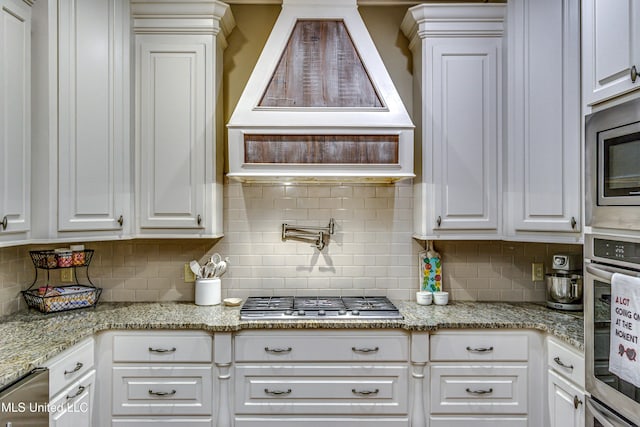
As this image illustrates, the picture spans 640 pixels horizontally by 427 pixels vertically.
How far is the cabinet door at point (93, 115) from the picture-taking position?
2.19m

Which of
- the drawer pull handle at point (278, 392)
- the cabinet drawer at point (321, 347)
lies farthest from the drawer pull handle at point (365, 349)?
the drawer pull handle at point (278, 392)

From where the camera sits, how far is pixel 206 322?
232 centimetres

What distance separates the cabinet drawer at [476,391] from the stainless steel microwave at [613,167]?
1004 millimetres

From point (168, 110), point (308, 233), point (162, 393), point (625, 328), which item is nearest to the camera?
point (625, 328)

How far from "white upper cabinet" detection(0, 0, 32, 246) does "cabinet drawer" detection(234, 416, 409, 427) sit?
1392 millimetres

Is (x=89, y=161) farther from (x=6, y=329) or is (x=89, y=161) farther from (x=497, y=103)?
(x=497, y=103)

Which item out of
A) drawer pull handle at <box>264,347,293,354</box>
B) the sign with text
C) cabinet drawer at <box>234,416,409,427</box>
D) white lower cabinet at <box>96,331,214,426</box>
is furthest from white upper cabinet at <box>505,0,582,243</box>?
white lower cabinet at <box>96,331,214,426</box>

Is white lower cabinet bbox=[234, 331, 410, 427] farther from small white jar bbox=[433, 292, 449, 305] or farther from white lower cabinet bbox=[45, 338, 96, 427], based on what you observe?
white lower cabinet bbox=[45, 338, 96, 427]

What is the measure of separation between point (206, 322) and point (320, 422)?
77cm

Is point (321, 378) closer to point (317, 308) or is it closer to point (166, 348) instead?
point (317, 308)

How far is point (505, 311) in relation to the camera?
2.57 m

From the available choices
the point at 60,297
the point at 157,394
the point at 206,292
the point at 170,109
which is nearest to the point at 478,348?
the point at 206,292

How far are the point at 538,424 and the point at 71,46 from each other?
117 inches

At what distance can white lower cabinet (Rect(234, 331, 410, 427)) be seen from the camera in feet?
7.54
